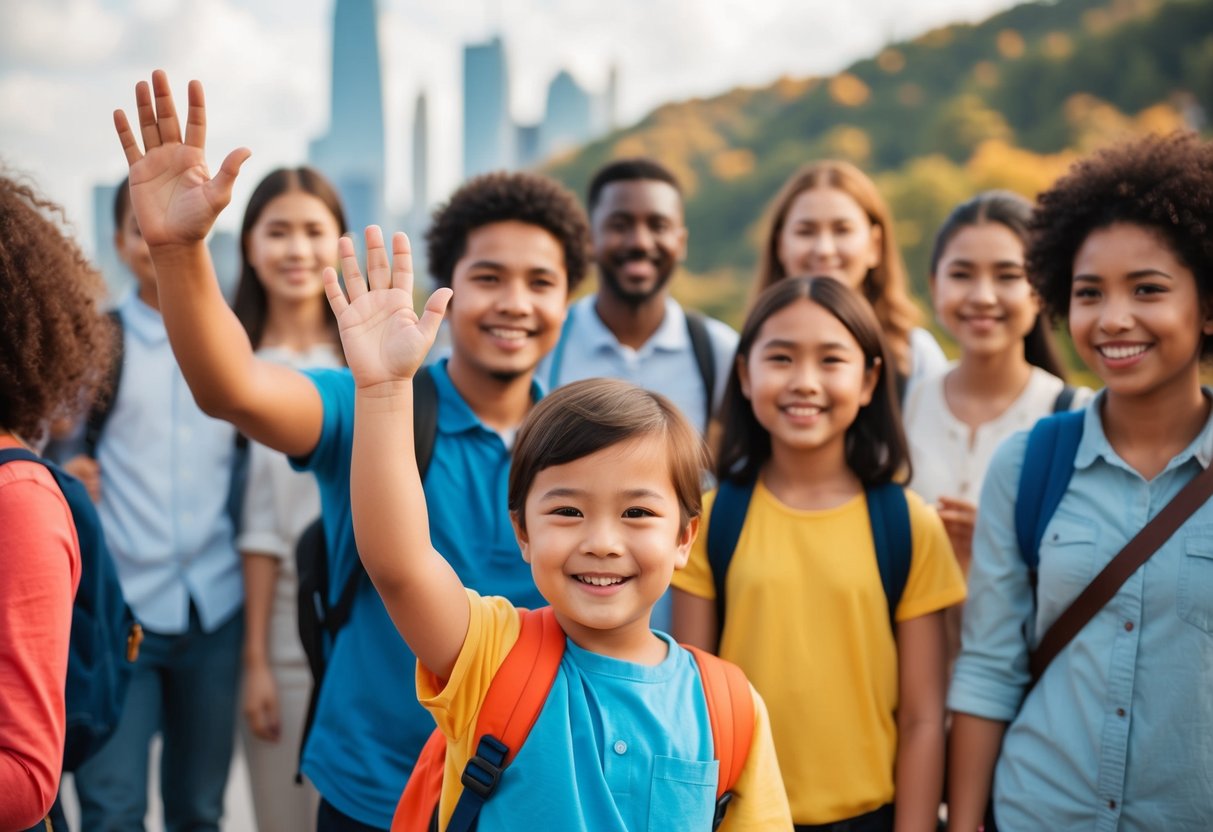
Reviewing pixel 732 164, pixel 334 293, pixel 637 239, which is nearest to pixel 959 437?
pixel 637 239

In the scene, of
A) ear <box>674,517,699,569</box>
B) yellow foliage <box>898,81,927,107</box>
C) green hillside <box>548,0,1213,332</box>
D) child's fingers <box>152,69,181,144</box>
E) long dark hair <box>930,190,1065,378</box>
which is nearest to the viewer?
child's fingers <box>152,69,181,144</box>

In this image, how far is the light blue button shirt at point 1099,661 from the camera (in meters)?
2.11

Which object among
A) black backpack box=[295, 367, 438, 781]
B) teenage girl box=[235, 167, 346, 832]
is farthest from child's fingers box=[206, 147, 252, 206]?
teenage girl box=[235, 167, 346, 832]

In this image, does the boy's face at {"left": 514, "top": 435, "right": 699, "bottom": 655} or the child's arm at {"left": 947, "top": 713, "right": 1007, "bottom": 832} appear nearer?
the boy's face at {"left": 514, "top": 435, "right": 699, "bottom": 655}

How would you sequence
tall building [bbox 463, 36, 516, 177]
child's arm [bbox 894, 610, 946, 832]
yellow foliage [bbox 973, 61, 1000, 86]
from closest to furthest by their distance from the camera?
child's arm [bbox 894, 610, 946, 832] < yellow foliage [bbox 973, 61, 1000, 86] < tall building [bbox 463, 36, 516, 177]

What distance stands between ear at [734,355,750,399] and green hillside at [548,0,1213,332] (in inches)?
1032

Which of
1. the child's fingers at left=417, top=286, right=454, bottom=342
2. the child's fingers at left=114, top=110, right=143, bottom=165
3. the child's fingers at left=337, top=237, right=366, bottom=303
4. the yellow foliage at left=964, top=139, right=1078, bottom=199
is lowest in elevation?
the child's fingers at left=417, top=286, right=454, bottom=342

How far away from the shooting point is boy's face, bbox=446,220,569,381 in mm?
→ 2631

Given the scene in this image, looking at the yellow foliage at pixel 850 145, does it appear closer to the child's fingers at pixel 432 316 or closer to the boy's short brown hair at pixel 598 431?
the boy's short brown hair at pixel 598 431

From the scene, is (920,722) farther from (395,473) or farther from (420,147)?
(420,147)

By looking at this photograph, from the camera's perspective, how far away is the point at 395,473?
1732mm

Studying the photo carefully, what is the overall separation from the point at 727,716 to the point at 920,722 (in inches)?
27.4

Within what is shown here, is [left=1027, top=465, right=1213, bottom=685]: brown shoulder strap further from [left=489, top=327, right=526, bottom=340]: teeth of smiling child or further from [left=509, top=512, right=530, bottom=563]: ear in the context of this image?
[left=489, top=327, right=526, bottom=340]: teeth of smiling child

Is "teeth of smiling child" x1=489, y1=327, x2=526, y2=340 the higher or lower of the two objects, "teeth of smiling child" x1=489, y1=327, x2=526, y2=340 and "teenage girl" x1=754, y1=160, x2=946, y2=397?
the lower
